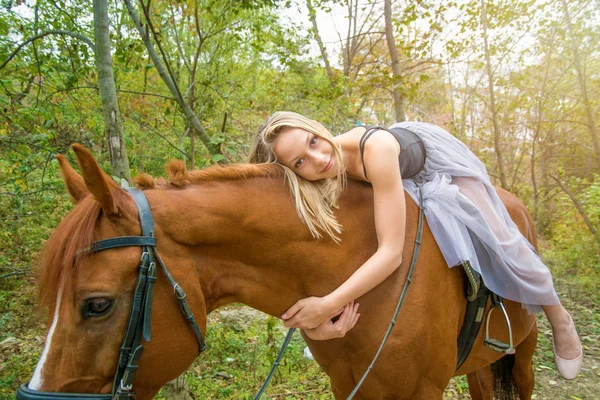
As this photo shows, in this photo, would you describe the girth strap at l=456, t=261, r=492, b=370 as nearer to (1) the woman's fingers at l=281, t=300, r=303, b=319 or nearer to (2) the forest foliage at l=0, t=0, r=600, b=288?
(1) the woman's fingers at l=281, t=300, r=303, b=319

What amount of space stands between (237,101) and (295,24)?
1.93 meters

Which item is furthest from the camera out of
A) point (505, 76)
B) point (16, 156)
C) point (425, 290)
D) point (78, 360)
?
point (505, 76)

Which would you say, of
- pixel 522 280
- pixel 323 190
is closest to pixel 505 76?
pixel 522 280

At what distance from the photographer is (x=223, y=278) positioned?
153 centimetres

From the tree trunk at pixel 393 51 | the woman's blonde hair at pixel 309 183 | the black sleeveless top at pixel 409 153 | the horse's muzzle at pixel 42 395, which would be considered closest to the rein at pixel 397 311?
the black sleeveless top at pixel 409 153

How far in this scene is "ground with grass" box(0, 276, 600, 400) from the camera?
11.8 feet

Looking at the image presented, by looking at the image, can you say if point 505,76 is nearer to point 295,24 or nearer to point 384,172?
point 295,24

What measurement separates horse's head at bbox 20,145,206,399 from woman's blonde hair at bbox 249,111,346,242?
26.8 inches

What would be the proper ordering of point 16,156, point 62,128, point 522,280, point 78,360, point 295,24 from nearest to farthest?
point 78,360
point 522,280
point 16,156
point 62,128
point 295,24

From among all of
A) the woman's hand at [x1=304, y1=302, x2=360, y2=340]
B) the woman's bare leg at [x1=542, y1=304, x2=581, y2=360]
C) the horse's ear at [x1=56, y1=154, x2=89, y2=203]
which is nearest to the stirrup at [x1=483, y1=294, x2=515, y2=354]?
the woman's bare leg at [x1=542, y1=304, x2=581, y2=360]

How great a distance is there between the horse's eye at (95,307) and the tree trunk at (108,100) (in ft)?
4.60

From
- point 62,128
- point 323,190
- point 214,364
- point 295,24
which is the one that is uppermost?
point 295,24

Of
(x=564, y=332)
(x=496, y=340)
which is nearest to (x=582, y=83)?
(x=564, y=332)

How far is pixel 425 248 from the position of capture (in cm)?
185
